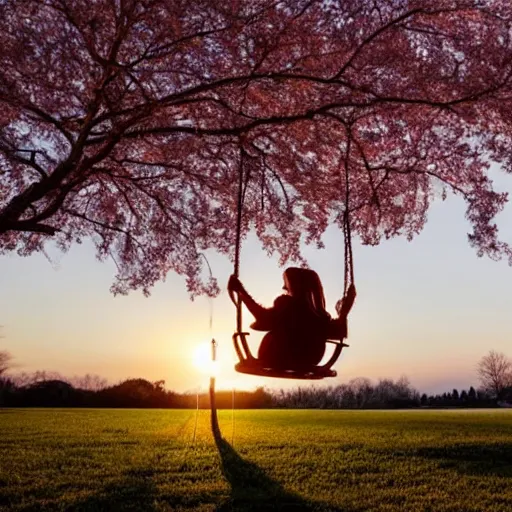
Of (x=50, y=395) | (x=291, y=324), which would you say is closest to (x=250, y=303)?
(x=291, y=324)

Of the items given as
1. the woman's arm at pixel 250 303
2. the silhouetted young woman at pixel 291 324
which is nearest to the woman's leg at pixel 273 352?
the silhouetted young woman at pixel 291 324

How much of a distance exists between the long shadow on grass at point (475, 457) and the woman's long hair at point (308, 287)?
1009cm

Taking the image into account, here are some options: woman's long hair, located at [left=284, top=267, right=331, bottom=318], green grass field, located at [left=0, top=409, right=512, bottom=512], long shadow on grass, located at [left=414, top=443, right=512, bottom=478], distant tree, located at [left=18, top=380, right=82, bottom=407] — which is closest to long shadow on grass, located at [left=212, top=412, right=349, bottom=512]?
green grass field, located at [left=0, top=409, right=512, bottom=512]

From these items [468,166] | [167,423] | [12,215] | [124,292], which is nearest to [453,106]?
[468,166]

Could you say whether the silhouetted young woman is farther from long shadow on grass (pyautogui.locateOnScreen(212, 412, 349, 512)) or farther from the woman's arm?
long shadow on grass (pyautogui.locateOnScreen(212, 412, 349, 512))

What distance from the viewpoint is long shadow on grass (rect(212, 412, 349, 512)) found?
36.6ft

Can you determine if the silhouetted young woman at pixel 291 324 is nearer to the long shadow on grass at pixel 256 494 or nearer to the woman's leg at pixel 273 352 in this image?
the woman's leg at pixel 273 352

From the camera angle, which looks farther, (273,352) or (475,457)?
(475,457)

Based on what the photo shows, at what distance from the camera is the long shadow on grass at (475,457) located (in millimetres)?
15289

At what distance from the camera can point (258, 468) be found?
1463 cm

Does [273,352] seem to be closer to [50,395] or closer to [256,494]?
[256,494]

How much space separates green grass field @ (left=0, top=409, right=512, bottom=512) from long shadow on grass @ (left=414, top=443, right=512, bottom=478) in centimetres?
3

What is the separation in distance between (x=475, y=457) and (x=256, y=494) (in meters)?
7.53

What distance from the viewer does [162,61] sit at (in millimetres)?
11500
